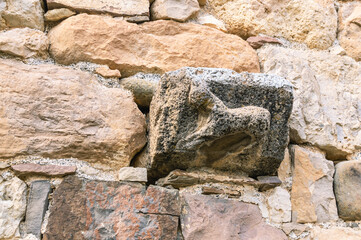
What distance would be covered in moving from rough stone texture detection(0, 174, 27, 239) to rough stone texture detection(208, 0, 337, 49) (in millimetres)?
1125

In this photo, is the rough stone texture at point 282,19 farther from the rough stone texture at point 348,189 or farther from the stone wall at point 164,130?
the rough stone texture at point 348,189

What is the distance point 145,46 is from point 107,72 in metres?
0.20

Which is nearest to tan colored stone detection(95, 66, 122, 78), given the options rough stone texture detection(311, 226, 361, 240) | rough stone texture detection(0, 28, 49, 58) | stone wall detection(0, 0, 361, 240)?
stone wall detection(0, 0, 361, 240)

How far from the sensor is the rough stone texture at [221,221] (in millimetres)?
1273

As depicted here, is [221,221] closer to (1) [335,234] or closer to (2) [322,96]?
(1) [335,234]

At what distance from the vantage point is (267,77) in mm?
1375

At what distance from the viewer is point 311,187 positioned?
4.87 ft

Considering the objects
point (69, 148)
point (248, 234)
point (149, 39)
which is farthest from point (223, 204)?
point (149, 39)

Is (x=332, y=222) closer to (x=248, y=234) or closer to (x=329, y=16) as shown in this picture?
(x=248, y=234)

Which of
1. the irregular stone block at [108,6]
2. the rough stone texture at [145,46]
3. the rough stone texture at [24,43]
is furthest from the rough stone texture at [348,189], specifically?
the rough stone texture at [24,43]

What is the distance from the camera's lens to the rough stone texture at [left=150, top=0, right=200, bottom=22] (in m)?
1.69

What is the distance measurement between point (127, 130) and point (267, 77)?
0.53 metres

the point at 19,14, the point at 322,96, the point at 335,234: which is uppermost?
the point at 19,14

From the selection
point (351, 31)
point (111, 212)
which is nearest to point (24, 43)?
point (111, 212)
